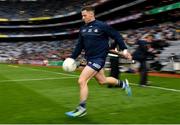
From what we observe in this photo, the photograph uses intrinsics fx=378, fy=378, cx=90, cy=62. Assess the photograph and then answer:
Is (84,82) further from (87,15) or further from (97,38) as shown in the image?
(87,15)

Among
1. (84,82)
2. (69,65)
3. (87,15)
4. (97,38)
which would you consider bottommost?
(84,82)

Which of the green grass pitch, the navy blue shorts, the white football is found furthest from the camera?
the white football

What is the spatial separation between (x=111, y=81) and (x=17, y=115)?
1.99m

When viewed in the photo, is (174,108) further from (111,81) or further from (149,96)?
(149,96)

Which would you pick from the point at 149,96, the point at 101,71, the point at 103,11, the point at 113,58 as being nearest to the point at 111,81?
the point at 101,71

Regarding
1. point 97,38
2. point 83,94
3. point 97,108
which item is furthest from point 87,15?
point 97,108

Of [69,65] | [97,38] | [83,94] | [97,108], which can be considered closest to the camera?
[83,94]

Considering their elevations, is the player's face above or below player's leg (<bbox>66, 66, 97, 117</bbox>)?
above

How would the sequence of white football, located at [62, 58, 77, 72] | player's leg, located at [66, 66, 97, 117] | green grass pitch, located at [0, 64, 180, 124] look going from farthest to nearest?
1. white football, located at [62, 58, 77, 72]
2. player's leg, located at [66, 66, 97, 117]
3. green grass pitch, located at [0, 64, 180, 124]

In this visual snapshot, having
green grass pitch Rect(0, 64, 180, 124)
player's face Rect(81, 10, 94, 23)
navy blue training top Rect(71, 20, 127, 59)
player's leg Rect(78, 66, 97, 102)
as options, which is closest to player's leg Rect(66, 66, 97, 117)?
player's leg Rect(78, 66, 97, 102)

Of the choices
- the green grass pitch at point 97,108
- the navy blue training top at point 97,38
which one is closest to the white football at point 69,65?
the navy blue training top at point 97,38

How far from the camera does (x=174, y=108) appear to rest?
7.82 metres

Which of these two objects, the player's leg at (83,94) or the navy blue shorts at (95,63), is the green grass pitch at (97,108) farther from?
the navy blue shorts at (95,63)

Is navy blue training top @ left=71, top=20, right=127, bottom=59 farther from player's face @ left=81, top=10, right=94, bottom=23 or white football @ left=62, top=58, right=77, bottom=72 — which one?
white football @ left=62, top=58, right=77, bottom=72
